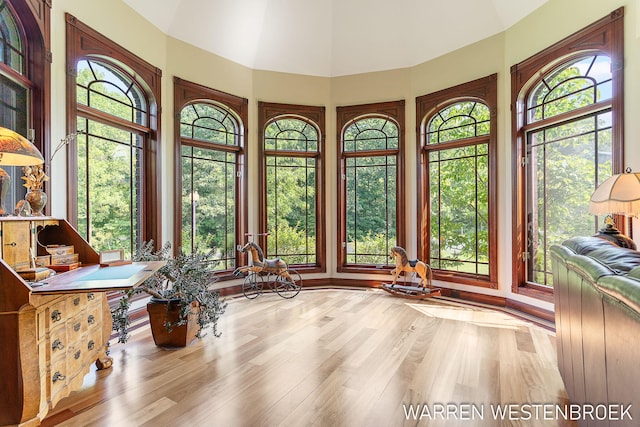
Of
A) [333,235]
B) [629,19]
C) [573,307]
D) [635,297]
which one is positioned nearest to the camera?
[635,297]

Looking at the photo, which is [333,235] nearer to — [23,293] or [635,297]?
[23,293]

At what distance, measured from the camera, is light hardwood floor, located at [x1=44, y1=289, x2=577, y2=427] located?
81.3 inches

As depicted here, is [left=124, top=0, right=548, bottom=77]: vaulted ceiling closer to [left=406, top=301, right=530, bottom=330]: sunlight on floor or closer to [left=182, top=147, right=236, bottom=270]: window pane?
[left=182, top=147, right=236, bottom=270]: window pane

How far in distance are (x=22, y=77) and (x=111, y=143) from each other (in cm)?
107

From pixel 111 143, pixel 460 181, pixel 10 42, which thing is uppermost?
pixel 10 42

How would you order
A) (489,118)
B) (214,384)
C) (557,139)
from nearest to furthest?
1. (214,384)
2. (557,139)
3. (489,118)

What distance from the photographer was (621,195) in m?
2.43

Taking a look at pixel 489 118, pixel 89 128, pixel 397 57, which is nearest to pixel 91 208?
pixel 89 128

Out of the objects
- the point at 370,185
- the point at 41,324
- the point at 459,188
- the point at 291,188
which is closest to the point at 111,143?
the point at 41,324

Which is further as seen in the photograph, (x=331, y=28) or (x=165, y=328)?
(x=331, y=28)

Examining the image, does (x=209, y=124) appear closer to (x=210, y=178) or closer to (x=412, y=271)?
(x=210, y=178)

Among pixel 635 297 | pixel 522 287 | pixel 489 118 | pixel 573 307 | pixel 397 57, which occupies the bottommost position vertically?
pixel 522 287

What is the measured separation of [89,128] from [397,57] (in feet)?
14.2

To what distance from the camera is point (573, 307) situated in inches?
68.5
